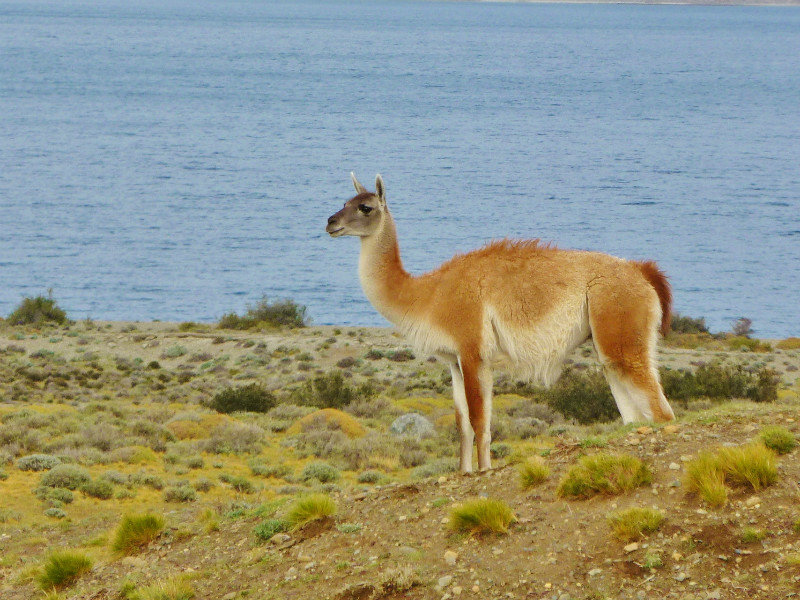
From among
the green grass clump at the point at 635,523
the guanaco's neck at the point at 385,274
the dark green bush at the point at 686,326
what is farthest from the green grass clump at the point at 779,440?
the dark green bush at the point at 686,326

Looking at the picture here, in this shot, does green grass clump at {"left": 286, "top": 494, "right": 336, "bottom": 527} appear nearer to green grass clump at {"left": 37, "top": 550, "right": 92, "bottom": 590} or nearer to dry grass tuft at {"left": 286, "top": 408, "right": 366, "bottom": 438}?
green grass clump at {"left": 37, "top": 550, "right": 92, "bottom": 590}

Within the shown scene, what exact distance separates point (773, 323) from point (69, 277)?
40.4m

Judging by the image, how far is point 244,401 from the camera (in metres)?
23.5

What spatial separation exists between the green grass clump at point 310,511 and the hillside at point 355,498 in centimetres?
9

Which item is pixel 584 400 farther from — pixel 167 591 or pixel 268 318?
pixel 268 318

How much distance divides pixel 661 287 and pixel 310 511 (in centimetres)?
385

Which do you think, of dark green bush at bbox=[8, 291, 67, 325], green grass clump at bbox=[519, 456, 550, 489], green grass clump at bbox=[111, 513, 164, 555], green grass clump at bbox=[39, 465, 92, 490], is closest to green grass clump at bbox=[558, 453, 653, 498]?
green grass clump at bbox=[519, 456, 550, 489]

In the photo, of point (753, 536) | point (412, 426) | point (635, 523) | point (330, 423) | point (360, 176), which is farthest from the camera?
point (360, 176)

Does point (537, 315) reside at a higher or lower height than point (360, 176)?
higher

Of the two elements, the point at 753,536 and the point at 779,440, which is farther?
the point at 779,440

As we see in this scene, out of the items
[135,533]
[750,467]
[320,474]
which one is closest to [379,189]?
[135,533]

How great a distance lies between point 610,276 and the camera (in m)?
9.31

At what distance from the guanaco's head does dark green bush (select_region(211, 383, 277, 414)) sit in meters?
13.9

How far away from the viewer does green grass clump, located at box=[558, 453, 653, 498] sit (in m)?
7.57
